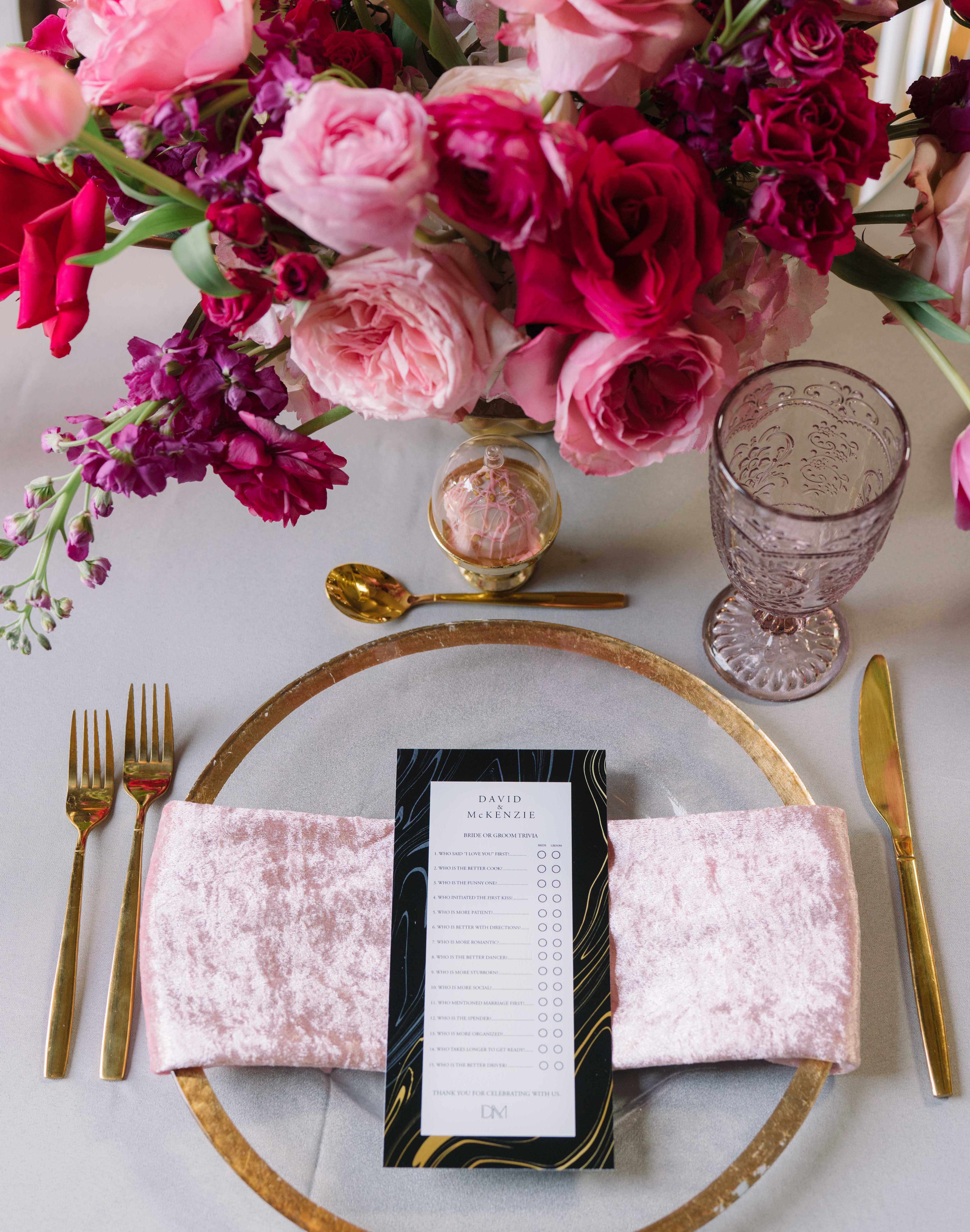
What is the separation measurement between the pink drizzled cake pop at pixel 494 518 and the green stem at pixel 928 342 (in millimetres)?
315

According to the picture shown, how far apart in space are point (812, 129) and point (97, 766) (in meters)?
0.62

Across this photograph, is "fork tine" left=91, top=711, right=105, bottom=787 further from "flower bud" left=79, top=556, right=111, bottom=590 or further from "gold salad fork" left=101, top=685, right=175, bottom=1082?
"flower bud" left=79, top=556, right=111, bottom=590

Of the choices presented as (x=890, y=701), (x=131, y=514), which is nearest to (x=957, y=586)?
(x=890, y=701)

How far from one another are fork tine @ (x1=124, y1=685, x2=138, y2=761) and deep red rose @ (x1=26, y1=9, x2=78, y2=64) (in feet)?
1.42

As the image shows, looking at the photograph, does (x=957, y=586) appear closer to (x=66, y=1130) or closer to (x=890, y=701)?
(x=890, y=701)

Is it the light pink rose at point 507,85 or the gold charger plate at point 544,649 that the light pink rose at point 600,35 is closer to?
the light pink rose at point 507,85

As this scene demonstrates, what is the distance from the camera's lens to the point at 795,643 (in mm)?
751

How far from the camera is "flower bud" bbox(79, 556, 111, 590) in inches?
20.7

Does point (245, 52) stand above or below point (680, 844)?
above

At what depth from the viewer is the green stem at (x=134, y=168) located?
0.41 m

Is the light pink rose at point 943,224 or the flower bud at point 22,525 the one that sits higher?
the light pink rose at point 943,224

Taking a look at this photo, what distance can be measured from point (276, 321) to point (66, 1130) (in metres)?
0.53

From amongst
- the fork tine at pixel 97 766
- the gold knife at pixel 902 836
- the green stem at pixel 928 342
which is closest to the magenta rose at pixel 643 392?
the green stem at pixel 928 342

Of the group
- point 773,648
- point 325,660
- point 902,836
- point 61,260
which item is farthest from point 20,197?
point 902,836
